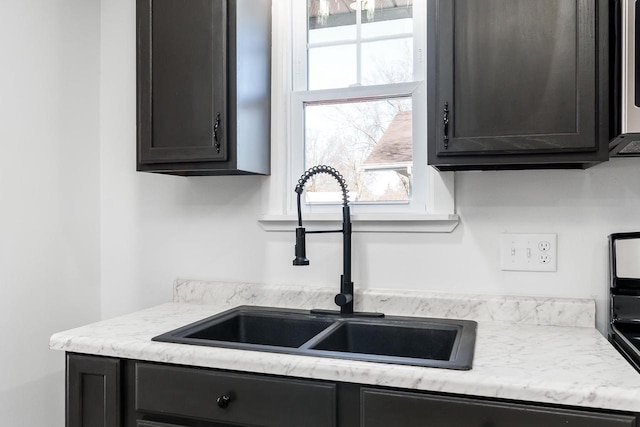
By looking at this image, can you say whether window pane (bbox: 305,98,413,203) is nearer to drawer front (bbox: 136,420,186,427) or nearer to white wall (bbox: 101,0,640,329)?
white wall (bbox: 101,0,640,329)

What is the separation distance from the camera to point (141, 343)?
1410mm

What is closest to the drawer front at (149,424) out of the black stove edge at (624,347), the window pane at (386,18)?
the black stove edge at (624,347)

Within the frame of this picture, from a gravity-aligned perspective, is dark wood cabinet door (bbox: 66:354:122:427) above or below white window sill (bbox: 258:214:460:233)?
below

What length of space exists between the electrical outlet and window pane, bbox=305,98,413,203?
41cm

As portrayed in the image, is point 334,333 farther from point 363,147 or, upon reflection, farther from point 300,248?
point 363,147

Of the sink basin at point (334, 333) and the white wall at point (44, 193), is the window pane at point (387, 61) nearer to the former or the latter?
the sink basin at point (334, 333)

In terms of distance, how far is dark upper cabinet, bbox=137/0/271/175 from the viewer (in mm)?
1718

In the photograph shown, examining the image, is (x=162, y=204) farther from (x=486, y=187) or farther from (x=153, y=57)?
(x=486, y=187)

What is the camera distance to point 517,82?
1420 mm

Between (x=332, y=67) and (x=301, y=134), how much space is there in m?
0.30

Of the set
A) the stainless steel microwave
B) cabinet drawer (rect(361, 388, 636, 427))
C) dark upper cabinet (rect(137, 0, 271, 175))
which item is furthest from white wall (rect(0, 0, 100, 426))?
the stainless steel microwave

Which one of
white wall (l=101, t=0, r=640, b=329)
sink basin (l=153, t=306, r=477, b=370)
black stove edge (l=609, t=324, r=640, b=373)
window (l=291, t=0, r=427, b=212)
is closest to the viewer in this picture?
black stove edge (l=609, t=324, r=640, b=373)

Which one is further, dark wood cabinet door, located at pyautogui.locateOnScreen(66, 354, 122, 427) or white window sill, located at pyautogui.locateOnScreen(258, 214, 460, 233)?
white window sill, located at pyautogui.locateOnScreen(258, 214, 460, 233)

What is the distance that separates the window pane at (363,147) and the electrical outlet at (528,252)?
1.34 ft
